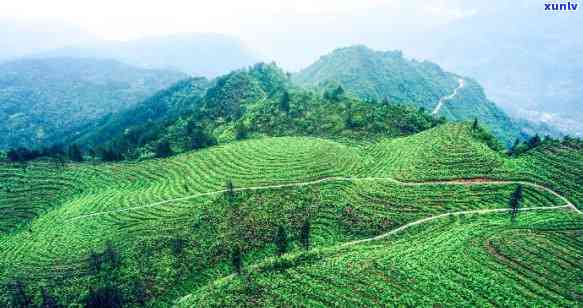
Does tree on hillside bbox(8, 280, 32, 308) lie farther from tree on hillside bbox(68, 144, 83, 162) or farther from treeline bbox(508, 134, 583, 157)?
treeline bbox(508, 134, 583, 157)

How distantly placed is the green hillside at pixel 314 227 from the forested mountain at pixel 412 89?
9480cm

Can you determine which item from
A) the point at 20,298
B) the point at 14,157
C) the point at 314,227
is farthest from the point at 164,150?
the point at 314,227

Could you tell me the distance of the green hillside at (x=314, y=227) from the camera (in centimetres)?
3422

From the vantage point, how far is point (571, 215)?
138ft

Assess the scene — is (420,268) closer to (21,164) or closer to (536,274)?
(536,274)

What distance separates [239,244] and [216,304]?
12.3 m

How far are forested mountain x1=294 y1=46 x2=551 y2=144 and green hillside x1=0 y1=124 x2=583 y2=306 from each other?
94797 millimetres

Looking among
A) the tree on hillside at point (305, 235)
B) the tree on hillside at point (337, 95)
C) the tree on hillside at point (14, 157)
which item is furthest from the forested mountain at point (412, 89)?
the tree on hillside at point (14, 157)

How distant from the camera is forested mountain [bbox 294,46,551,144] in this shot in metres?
154

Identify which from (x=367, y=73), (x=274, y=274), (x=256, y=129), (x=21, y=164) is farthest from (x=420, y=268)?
(x=367, y=73)

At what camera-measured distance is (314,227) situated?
4722 centimetres

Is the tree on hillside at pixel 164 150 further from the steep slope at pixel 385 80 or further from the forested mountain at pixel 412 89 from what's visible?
the steep slope at pixel 385 80

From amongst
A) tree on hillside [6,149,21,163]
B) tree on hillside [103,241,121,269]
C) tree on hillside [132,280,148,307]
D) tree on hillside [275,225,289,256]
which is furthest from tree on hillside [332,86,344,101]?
tree on hillside [6,149,21,163]

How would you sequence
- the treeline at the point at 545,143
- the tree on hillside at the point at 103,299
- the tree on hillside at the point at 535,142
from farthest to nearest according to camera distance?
the tree on hillside at the point at 535,142
the treeline at the point at 545,143
the tree on hillside at the point at 103,299
